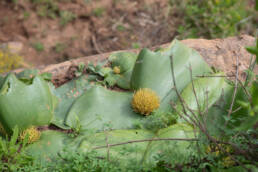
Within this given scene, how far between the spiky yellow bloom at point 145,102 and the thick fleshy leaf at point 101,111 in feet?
0.18

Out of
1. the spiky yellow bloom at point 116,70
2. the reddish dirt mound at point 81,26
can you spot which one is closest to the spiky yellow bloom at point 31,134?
the spiky yellow bloom at point 116,70

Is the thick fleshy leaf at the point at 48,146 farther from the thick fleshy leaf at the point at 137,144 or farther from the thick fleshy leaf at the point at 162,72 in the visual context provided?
the thick fleshy leaf at the point at 162,72

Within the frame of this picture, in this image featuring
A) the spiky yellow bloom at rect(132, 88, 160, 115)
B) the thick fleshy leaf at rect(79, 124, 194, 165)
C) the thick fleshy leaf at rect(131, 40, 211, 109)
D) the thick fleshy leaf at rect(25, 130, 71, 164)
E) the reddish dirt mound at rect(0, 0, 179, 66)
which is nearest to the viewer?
the thick fleshy leaf at rect(79, 124, 194, 165)

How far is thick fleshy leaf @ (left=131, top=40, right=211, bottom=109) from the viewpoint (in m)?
1.69

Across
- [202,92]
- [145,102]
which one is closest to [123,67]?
[145,102]

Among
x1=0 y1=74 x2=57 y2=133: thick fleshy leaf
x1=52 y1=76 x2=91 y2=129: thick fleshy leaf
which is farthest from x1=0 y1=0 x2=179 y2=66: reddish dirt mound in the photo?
x1=0 y1=74 x2=57 y2=133: thick fleshy leaf

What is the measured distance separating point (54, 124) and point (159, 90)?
61 cm

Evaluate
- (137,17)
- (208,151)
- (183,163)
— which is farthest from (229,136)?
(137,17)

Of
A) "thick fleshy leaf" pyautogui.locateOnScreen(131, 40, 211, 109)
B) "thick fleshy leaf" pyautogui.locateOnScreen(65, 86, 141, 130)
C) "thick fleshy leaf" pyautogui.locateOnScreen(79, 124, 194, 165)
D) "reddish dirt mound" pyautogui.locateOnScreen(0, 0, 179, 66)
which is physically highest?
"reddish dirt mound" pyautogui.locateOnScreen(0, 0, 179, 66)

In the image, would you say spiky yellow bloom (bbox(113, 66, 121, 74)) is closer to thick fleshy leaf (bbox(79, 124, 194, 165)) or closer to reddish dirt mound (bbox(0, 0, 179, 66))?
thick fleshy leaf (bbox(79, 124, 194, 165))

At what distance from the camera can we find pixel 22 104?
4.84 feet

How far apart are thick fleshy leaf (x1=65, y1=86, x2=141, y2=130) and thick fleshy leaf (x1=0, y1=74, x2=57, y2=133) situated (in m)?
0.16

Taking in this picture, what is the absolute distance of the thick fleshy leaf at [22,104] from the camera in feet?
4.77

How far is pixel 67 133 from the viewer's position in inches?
62.4
